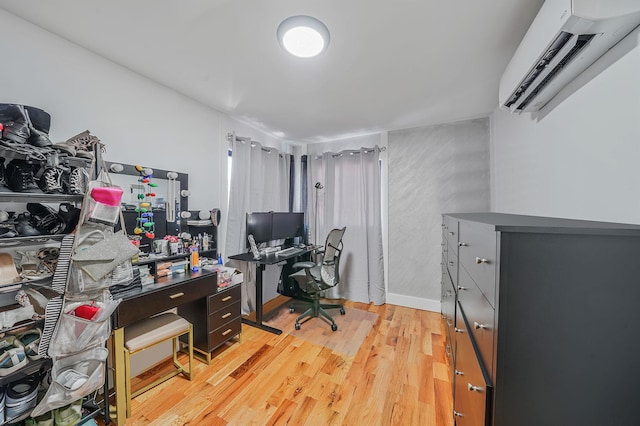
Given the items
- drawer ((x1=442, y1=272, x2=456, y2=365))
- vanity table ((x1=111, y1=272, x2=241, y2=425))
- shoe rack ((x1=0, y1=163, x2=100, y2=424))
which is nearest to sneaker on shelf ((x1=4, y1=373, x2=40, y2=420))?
shoe rack ((x1=0, y1=163, x2=100, y2=424))

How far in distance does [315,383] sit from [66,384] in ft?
4.83

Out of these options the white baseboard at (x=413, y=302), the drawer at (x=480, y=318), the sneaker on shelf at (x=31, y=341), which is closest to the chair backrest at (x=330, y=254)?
the white baseboard at (x=413, y=302)

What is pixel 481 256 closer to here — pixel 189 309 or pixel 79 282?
pixel 79 282

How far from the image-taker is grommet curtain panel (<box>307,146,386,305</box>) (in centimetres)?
324

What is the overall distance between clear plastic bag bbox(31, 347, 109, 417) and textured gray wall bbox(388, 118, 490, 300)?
2.97 meters

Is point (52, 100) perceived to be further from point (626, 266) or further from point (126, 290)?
point (626, 266)

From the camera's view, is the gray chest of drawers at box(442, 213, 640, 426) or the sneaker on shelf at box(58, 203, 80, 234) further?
the sneaker on shelf at box(58, 203, 80, 234)

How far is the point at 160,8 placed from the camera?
4.15 ft

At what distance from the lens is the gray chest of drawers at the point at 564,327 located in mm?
675

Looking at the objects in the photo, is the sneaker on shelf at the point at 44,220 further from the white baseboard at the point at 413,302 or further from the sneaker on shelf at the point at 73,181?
the white baseboard at the point at 413,302

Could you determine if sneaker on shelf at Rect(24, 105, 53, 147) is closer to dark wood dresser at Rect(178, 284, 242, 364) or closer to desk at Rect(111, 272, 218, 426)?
desk at Rect(111, 272, 218, 426)

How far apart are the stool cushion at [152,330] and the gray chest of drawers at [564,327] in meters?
1.87

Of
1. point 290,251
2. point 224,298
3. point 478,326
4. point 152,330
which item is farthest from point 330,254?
point 478,326

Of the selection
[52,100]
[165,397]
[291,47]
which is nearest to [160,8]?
[291,47]
